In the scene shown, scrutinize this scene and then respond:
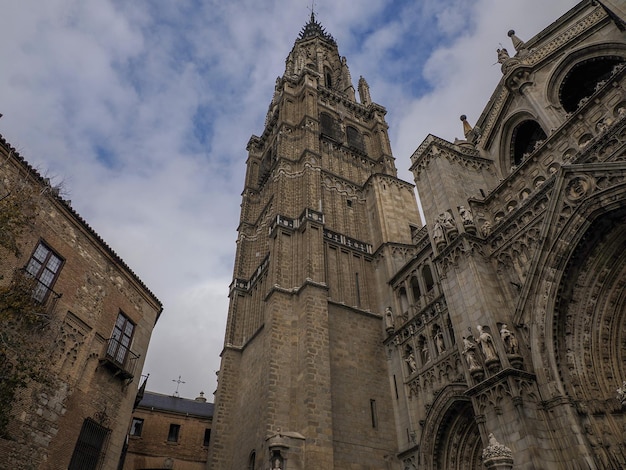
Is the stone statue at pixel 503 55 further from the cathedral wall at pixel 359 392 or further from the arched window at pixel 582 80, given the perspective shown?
the cathedral wall at pixel 359 392

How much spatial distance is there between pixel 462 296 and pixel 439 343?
3793 millimetres

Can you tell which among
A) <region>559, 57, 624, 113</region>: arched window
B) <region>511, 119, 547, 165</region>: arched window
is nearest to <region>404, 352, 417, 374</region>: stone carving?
<region>511, 119, 547, 165</region>: arched window

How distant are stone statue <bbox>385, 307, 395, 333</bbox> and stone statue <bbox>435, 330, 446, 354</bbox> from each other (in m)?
3.79

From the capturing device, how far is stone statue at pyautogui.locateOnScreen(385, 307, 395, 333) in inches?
830

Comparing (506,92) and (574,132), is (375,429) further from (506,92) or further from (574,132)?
(506,92)

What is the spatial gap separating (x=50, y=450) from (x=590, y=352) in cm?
1619

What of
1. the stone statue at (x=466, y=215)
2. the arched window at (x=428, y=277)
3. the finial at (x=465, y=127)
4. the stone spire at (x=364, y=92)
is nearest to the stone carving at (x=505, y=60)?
the finial at (x=465, y=127)

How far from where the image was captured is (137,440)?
85.0 ft

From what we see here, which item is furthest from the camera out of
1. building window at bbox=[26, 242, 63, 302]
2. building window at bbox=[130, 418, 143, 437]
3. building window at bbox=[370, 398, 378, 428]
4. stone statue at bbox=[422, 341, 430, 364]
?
building window at bbox=[130, 418, 143, 437]

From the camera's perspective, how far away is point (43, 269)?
14953mm

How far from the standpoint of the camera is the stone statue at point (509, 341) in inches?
468

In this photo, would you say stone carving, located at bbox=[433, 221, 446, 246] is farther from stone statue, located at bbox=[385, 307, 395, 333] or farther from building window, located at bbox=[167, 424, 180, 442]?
building window, located at bbox=[167, 424, 180, 442]

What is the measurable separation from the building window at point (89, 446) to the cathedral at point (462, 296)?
5857 millimetres

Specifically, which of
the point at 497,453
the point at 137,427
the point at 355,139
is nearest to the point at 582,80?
the point at 497,453
